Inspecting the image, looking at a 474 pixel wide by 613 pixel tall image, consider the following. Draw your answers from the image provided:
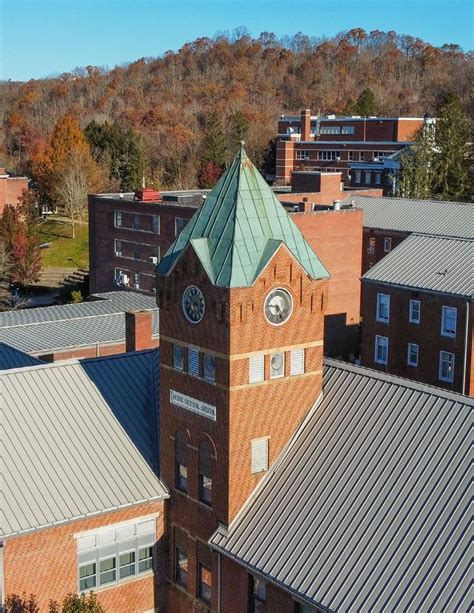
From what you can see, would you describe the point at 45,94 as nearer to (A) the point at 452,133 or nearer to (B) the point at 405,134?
(B) the point at 405,134

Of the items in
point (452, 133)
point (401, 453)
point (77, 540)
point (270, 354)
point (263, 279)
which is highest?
point (452, 133)

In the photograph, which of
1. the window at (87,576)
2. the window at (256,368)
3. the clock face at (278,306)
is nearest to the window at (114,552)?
the window at (87,576)

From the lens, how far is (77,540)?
22438mm

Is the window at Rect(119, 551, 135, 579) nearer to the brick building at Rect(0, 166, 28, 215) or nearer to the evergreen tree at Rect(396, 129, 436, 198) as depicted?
the evergreen tree at Rect(396, 129, 436, 198)

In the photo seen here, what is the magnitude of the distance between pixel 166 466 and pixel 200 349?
3901 mm

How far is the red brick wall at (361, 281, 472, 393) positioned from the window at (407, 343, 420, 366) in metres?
0.21

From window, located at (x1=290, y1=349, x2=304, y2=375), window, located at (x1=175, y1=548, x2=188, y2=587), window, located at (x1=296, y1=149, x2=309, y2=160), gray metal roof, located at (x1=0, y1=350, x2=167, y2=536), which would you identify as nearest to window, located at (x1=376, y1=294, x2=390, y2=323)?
gray metal roof, located at (x1=0, y1=350, x2=167, y2=536)

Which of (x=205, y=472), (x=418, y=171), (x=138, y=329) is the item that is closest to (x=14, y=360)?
(x=138, y=329)

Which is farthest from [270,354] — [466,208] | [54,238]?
[54,238]

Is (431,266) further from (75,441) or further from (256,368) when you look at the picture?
(75,441)

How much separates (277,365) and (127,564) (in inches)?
276

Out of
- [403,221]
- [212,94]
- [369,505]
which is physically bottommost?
[369,505]

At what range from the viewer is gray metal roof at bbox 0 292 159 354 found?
42062 mm

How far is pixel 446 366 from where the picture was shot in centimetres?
4309
